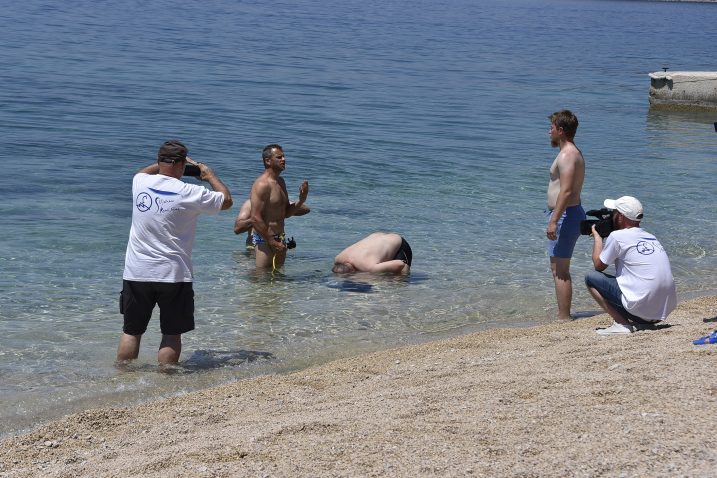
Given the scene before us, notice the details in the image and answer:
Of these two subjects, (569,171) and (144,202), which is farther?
(569,171)

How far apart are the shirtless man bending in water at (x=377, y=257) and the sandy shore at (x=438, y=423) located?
10.4 ft

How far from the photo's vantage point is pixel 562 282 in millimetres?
8648

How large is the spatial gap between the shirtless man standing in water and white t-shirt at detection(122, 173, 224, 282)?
9.39 ft

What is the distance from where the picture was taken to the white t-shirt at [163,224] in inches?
259

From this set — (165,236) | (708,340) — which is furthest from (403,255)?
(708,340)

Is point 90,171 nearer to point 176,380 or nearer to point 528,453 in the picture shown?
point 176,380

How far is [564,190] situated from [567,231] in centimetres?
40

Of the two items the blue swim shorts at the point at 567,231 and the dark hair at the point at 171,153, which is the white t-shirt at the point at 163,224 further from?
the blue swim shorts at the point at 567,231

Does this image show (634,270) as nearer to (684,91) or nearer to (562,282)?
(562,282)

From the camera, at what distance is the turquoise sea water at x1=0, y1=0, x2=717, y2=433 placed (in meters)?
8.35

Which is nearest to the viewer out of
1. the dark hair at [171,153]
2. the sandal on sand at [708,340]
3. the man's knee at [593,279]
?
the sandal on sand at [708,340]

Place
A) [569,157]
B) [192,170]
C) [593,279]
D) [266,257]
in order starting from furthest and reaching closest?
1. [266,257]
2. [569,157]
3. [593,279]
4. [192,170]

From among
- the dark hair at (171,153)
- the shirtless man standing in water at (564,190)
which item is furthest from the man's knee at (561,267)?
the dark hair at (171,153)

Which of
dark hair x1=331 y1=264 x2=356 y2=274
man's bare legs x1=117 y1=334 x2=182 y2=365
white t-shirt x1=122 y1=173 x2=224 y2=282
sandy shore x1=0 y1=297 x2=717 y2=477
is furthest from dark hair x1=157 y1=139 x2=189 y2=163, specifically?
dark hair x1=331 y1=264 x2=356 y2=274
